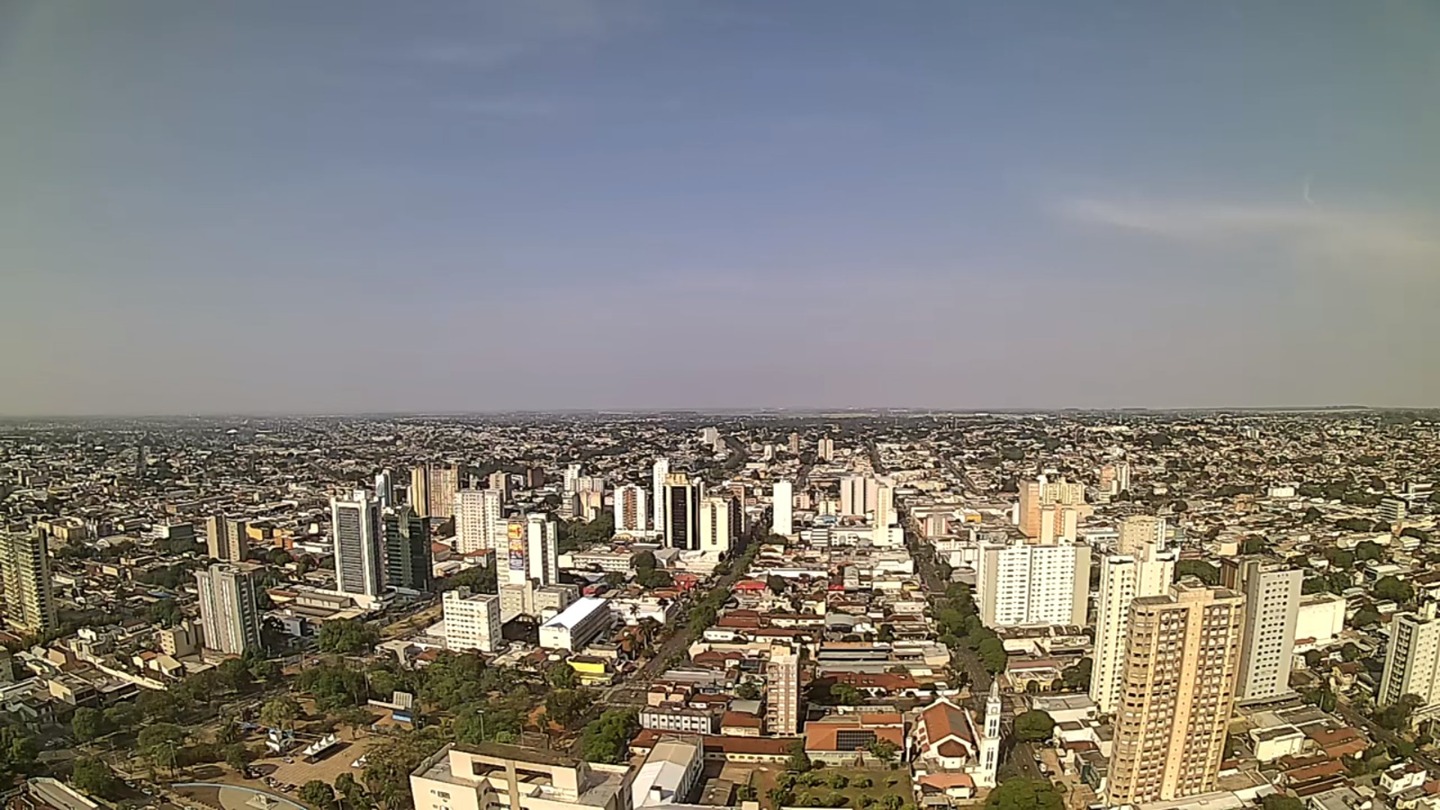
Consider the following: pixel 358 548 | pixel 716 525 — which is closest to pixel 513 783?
pixel 358 548

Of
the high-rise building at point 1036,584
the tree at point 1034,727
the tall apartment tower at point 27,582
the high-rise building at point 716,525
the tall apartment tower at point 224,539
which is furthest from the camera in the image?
the high-rise building at point 716,525

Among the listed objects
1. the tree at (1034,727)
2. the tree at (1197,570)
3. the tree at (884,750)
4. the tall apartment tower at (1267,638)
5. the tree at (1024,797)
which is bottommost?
the tree at (884,750)

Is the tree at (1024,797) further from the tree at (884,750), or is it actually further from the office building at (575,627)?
the office building at (575,627)

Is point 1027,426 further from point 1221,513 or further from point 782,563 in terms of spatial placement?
point 782,563

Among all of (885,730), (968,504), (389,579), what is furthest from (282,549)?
(968,504)

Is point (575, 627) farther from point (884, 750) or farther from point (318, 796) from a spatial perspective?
point (884, 750)

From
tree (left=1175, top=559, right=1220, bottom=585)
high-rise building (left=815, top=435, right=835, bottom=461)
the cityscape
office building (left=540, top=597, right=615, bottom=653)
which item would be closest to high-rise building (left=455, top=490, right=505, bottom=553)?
the cityscape

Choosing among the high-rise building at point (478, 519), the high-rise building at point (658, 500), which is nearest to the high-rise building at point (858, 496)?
the high-rise building at point (658, 500)
